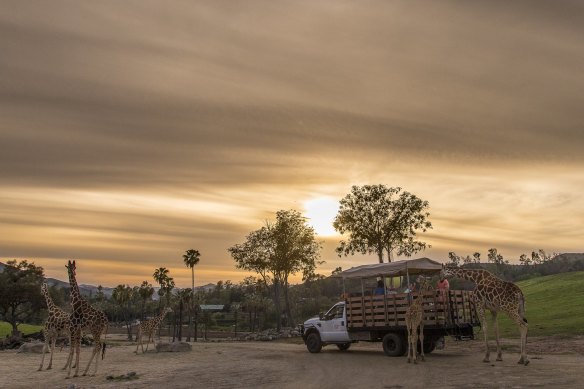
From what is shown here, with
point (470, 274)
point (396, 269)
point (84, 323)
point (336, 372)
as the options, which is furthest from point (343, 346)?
point (84, 323)

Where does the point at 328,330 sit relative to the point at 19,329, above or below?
below

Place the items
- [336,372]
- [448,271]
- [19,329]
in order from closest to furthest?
[336,372] → [448,271] → [19,329]

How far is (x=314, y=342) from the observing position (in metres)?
24.6

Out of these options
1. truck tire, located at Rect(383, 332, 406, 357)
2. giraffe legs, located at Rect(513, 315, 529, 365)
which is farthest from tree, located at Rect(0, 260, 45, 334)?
giraffe legs, located at Rect(513, 315, 529, 365)

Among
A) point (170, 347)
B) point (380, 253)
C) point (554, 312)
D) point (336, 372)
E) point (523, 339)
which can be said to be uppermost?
point (380, 253)

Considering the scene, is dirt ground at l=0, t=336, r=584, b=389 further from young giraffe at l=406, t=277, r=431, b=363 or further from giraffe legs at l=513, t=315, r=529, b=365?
young giraffe at l=406, t=277, r=431, b=363

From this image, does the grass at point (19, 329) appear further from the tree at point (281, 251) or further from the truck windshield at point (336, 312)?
the truck windshield at point (336, 312)

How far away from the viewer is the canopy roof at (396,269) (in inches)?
850

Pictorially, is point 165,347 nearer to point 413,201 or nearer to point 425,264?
point 425,264

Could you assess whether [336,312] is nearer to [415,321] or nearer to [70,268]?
[415,321]

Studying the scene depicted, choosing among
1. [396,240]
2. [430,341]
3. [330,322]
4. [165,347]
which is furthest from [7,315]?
[430,341]

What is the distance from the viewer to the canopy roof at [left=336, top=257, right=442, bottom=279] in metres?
21.6

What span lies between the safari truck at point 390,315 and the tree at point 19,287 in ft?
145

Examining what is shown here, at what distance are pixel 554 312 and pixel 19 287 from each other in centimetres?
5551
